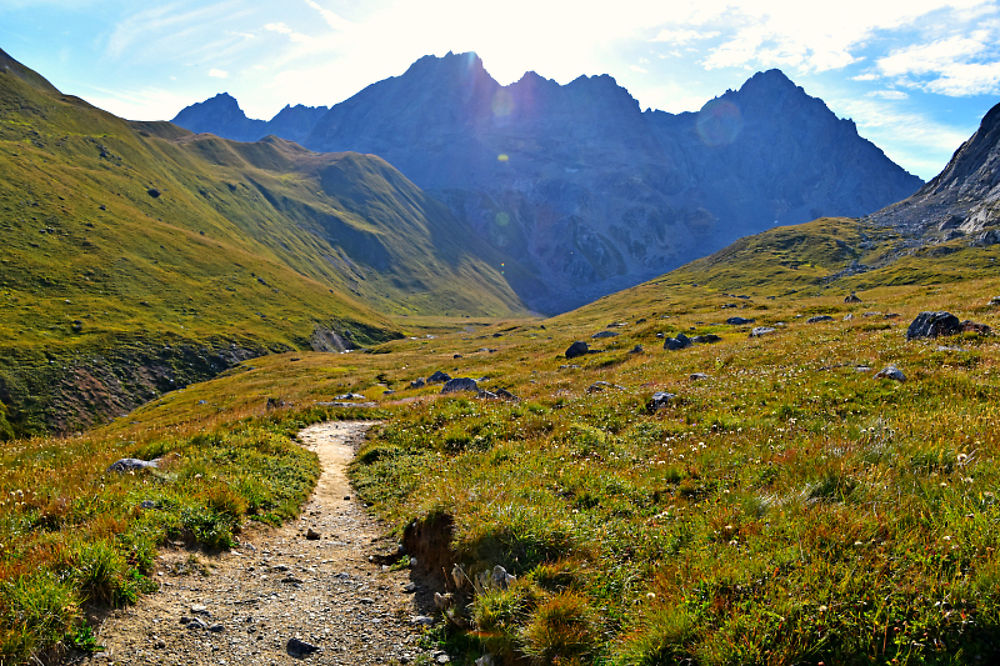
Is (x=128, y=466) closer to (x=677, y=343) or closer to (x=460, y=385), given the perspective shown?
(x=460, y=385)

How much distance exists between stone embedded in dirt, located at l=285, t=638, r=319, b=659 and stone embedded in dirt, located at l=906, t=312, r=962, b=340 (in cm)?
2820

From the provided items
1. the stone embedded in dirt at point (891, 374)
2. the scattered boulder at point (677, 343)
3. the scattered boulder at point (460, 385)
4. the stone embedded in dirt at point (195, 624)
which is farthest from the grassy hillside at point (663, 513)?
the scattered boulder at point (677, 343)

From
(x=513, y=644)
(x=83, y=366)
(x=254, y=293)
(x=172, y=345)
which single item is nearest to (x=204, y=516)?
(x=513, y=644)

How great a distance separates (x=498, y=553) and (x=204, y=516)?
7.04m

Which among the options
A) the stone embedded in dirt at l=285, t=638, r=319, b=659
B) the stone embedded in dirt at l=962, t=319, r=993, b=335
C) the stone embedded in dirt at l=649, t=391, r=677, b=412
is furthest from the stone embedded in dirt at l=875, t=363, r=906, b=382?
the stone embedded in dirt at l=285, t=638, r=319, b=659

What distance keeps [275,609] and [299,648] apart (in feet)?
4.74

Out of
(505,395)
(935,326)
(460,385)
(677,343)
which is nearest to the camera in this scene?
(935,326)

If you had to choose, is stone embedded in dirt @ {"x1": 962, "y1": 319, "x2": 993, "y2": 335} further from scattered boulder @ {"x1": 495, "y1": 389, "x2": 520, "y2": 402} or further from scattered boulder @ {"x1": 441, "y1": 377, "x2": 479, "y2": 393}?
scattered boulder @ {"x1": 441, "y1": 377, "x2": 479, "y2": 393}

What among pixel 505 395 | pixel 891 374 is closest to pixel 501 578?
pixel 891 374

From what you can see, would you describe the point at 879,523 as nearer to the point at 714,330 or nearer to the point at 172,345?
the point at 714,330

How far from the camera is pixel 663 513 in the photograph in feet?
28.0

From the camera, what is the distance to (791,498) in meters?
7.44

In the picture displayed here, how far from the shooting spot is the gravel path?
7176mm

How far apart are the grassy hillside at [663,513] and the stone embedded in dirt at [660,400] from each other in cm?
39
